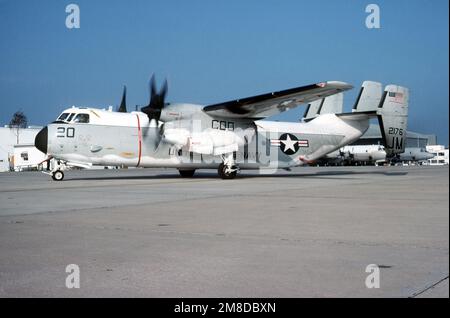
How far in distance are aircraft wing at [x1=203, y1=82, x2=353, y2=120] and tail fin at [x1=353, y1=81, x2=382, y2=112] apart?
5073mm

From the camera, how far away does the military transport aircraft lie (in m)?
24.4

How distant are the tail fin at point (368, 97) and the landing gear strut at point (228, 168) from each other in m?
9.03

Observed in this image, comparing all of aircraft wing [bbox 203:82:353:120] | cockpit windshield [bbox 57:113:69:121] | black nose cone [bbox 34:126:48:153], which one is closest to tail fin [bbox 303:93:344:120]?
aircraft wing [bbox 203:82:353:120]

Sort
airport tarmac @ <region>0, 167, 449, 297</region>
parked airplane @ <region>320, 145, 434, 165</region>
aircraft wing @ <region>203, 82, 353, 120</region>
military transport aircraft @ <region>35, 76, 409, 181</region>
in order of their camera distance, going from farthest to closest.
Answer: parked airplane @ <region>320, 145, 434, 165</region>, military transport aircraft @ <region>35, 76, 409, 181</region>, aircraft wing @ <region>203, 82, 353, 120</region>, airport tarmac @ <region>0, 167, 449, 297</region>

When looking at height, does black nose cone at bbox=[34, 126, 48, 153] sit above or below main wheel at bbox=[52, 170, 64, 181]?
above

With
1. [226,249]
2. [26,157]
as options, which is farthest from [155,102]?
[26,157]

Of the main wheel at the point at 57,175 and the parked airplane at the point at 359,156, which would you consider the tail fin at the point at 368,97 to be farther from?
the parked airplane at the point at 359,156

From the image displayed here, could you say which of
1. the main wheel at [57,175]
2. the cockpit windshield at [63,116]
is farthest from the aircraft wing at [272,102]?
the main wheel at [57,175]

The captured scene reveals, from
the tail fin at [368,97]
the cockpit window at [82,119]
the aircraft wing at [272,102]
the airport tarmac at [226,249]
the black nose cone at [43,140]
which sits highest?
the tail fin at [368,97]

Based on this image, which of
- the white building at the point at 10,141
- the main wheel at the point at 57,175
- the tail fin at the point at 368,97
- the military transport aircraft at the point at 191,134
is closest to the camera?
the military transport aircraft at the point at 191,134

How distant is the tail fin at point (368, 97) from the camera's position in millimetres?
30141

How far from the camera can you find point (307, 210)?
38.2 feet

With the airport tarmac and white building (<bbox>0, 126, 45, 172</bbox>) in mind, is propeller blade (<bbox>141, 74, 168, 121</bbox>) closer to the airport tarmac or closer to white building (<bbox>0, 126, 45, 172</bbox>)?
the airport tarmac
